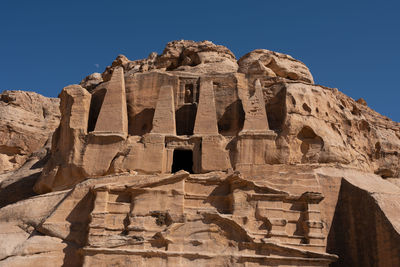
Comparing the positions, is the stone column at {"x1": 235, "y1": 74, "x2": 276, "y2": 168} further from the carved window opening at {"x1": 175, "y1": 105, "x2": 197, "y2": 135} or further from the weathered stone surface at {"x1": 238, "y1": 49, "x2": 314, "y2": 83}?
the weathered stone surface at {"x1": 238, "y1": 49, "x2": 314, "y2": 83}

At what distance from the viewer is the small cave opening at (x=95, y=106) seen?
73.6 ft

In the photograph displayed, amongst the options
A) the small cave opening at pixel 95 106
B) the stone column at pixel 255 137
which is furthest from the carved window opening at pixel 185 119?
the small cave opening at pixel 95 106

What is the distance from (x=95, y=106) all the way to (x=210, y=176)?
780 centimetres

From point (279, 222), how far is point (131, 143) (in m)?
7.12

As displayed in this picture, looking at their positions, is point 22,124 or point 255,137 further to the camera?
point 22,124

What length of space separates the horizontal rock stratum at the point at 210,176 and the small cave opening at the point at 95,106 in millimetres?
93

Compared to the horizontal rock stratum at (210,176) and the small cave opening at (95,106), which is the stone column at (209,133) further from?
the small cave opening at (95,106)

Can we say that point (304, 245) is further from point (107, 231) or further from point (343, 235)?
point (107, 231)

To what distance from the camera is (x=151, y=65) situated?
26.5 meters

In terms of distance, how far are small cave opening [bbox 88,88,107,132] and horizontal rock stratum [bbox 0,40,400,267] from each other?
0.09 metres

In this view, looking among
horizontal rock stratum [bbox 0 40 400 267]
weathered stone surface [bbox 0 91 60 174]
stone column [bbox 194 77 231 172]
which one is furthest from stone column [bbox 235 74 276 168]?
weathered stone surface [bbox 0 91 60 174]

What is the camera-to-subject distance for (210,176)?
1778cm

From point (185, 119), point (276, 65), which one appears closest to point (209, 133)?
point (185, 119)

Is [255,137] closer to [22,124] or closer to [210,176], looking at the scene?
[210,176]
